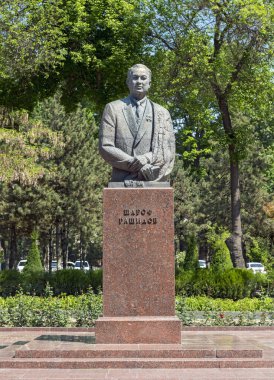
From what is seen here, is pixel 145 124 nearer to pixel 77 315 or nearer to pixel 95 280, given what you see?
pixel 77 315

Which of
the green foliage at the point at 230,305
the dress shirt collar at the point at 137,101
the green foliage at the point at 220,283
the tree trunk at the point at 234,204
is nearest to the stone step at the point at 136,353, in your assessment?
the dress shirt collar at the point at 137,101

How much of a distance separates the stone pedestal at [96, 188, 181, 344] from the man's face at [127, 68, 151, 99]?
183 centimetres

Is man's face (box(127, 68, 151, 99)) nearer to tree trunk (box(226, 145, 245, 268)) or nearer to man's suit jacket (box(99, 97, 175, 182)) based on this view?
man's suit jacket (box(99, 97, 175, 182))

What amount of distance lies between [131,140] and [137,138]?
111 millimetres

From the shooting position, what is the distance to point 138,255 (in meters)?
10.9

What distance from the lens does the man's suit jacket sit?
1130cm

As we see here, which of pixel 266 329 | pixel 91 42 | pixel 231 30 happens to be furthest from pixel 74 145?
pixel 266 329

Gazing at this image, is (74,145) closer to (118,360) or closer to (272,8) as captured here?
(272,8)

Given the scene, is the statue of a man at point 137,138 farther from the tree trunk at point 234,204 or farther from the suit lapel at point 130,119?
the tree trunk at point 234,204

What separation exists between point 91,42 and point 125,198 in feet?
55.0

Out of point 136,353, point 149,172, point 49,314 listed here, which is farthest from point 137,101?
point 49,314

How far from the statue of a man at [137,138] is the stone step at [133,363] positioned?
324cm

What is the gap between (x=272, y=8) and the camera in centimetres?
2333

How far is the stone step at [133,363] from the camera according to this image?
30.7ft
